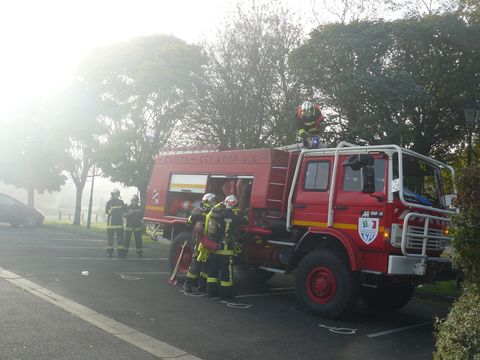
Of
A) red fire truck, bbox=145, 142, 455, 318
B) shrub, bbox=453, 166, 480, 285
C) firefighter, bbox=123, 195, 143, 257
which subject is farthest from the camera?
firefighter, bbox=123, 195, 143, 257

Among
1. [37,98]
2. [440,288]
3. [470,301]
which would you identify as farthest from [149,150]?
[470,301]

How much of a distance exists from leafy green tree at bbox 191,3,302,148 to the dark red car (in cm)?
1026

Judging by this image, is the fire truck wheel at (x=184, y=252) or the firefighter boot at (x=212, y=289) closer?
the firefighter boot at (x=212, y=289)

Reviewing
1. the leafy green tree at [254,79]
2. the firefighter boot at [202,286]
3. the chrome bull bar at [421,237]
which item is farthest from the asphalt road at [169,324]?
the leafy green tree at [254,79]

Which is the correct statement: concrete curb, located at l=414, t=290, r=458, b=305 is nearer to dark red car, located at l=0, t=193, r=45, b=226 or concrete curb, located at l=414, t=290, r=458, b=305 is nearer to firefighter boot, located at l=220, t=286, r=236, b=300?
firefighter boot, located at l=220, t=286, r=236, b=300

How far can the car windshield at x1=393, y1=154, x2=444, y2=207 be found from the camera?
296 inches

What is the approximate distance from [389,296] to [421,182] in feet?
6.68

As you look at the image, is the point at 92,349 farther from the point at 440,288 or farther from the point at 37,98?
the point at 37,98

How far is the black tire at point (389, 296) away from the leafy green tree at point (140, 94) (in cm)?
1245

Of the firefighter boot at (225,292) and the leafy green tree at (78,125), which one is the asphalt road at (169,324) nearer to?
the firefighter boot at (225,292)

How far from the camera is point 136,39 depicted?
889 inches

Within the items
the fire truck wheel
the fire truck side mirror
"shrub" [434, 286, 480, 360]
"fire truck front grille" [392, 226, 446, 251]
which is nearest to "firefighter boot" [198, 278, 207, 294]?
the fire truck wheel

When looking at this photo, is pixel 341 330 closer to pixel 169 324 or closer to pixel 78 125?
pixel 169 324

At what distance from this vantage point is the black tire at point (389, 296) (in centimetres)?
850
